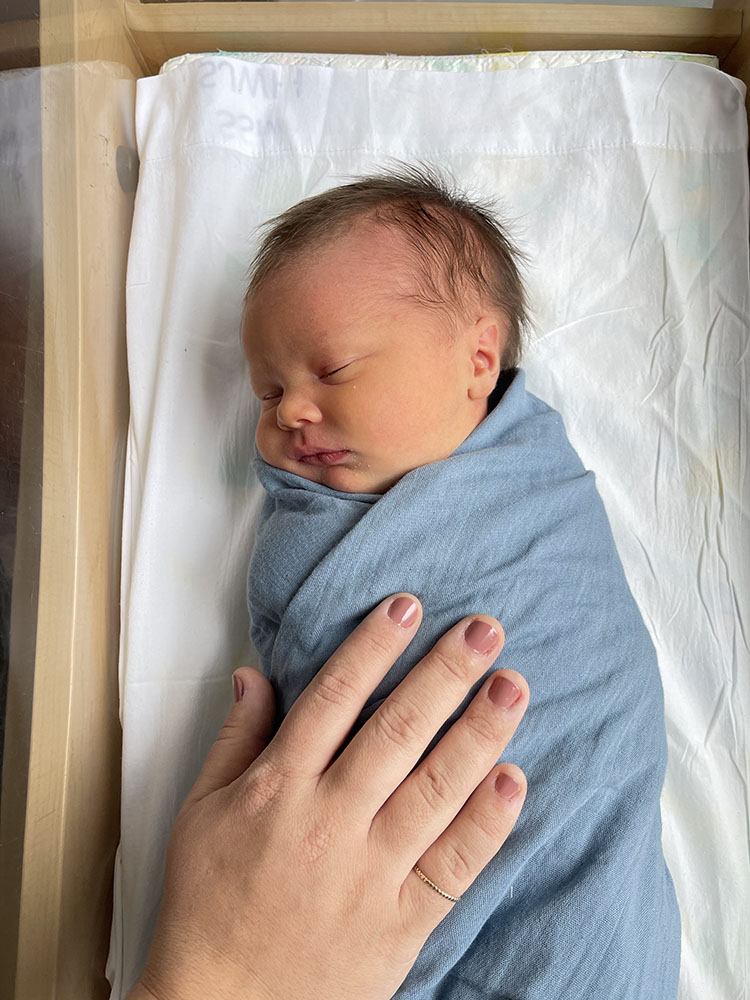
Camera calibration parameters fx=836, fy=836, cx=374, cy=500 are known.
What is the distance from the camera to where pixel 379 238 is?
0.91 metres

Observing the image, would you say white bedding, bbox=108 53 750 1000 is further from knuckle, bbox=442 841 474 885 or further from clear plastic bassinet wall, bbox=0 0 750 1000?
knuckle, bbox=442 841 474 885

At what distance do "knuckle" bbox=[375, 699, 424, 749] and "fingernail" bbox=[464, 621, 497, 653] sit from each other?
8cm

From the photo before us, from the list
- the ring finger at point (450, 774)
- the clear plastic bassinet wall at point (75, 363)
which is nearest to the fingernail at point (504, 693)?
the ring finger at point (450, 774)

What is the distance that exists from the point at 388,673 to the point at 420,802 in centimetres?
13

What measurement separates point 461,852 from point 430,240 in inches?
24.8

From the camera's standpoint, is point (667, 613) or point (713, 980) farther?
point (667, 613)

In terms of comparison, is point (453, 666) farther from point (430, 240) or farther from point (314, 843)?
point (430, 240)

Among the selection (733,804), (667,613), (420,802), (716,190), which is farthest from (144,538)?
(716,190)

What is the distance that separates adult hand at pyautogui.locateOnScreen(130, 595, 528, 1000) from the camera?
27.0 inches

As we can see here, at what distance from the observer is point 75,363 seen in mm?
1009

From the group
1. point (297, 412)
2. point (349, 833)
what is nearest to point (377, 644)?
point (349, 833)

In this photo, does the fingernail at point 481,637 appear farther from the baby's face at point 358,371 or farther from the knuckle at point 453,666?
the baby's face at point 358,371

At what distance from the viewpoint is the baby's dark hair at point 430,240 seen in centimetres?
92

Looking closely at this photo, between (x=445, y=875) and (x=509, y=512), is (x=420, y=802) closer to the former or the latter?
(x=445, y=875)
